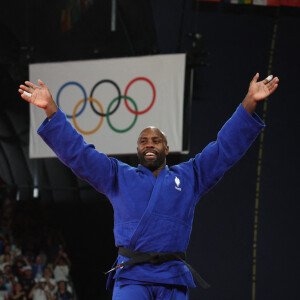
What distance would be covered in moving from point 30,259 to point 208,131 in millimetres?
3630

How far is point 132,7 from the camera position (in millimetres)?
8961

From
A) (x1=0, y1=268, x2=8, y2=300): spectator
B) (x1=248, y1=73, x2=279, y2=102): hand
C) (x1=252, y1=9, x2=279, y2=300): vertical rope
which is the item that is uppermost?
(x1=248, y1=73, x2=279, y2=102): hand

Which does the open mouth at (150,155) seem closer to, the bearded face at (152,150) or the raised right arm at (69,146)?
the bearded face at (152,150)

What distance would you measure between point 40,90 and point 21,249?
6846mm

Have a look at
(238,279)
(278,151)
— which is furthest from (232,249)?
(278,151)

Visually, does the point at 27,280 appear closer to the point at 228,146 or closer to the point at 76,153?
the point at 76,153

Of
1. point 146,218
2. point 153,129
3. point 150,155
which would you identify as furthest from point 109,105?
point 146,218

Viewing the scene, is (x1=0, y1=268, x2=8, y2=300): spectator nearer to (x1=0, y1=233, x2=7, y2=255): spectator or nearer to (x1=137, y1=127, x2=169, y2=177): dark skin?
(x1=0, y1=233, x2=7, y2=255): spectator

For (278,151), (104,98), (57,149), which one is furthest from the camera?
(278,151)

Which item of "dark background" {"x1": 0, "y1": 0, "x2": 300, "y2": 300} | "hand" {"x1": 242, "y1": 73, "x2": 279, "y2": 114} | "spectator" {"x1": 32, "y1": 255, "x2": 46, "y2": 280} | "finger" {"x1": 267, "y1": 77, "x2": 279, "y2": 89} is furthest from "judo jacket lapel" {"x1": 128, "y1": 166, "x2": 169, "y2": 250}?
"spectator" {"x1": 32, "y1": 255, "x2": 46, "y2": 280}

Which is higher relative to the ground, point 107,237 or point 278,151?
point 278,151

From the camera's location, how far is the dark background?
8.45 m

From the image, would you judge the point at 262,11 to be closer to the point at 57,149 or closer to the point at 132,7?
the point at 132,7

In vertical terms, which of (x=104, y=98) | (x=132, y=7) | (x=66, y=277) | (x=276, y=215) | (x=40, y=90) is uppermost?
(x=132, y=7)
